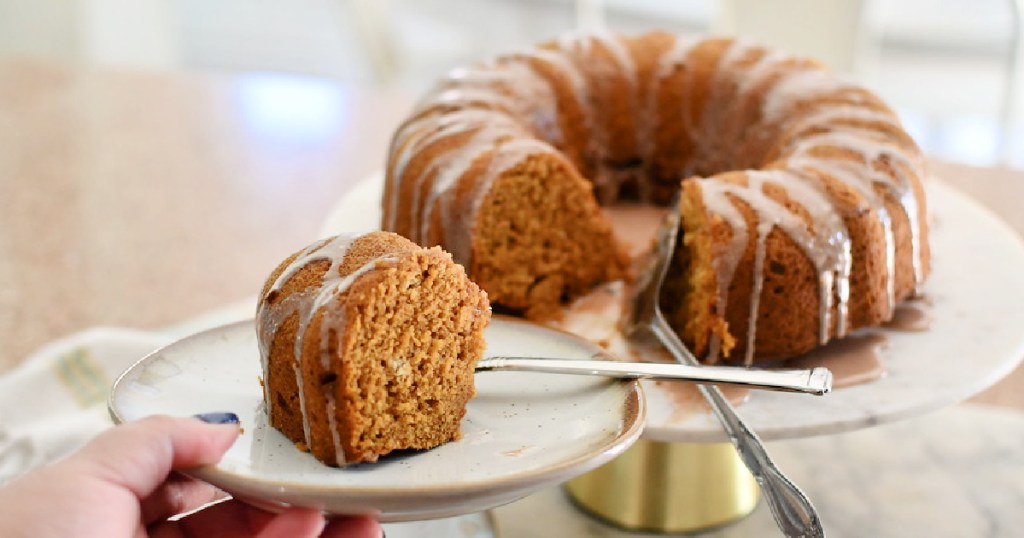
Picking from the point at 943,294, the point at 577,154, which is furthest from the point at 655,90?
the point at 943,294


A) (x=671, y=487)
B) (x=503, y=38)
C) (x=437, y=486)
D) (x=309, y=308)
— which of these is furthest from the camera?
(x=503, y=38)

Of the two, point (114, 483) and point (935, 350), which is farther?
point (935, 350)

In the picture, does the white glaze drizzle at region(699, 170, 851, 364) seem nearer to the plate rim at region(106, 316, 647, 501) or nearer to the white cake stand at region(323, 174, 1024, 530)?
the white cake stand at region(323, 174, 1024, 530)

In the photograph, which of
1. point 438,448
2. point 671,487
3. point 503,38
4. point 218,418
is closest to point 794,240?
point 671,487

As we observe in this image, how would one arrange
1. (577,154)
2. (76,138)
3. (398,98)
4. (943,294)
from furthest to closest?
(398,98) < (76,138) < (577,154) < (943,294)

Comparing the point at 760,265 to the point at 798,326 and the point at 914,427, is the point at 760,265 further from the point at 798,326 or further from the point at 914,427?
the point at 914,427

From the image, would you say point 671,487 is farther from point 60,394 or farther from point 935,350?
point 60,394
